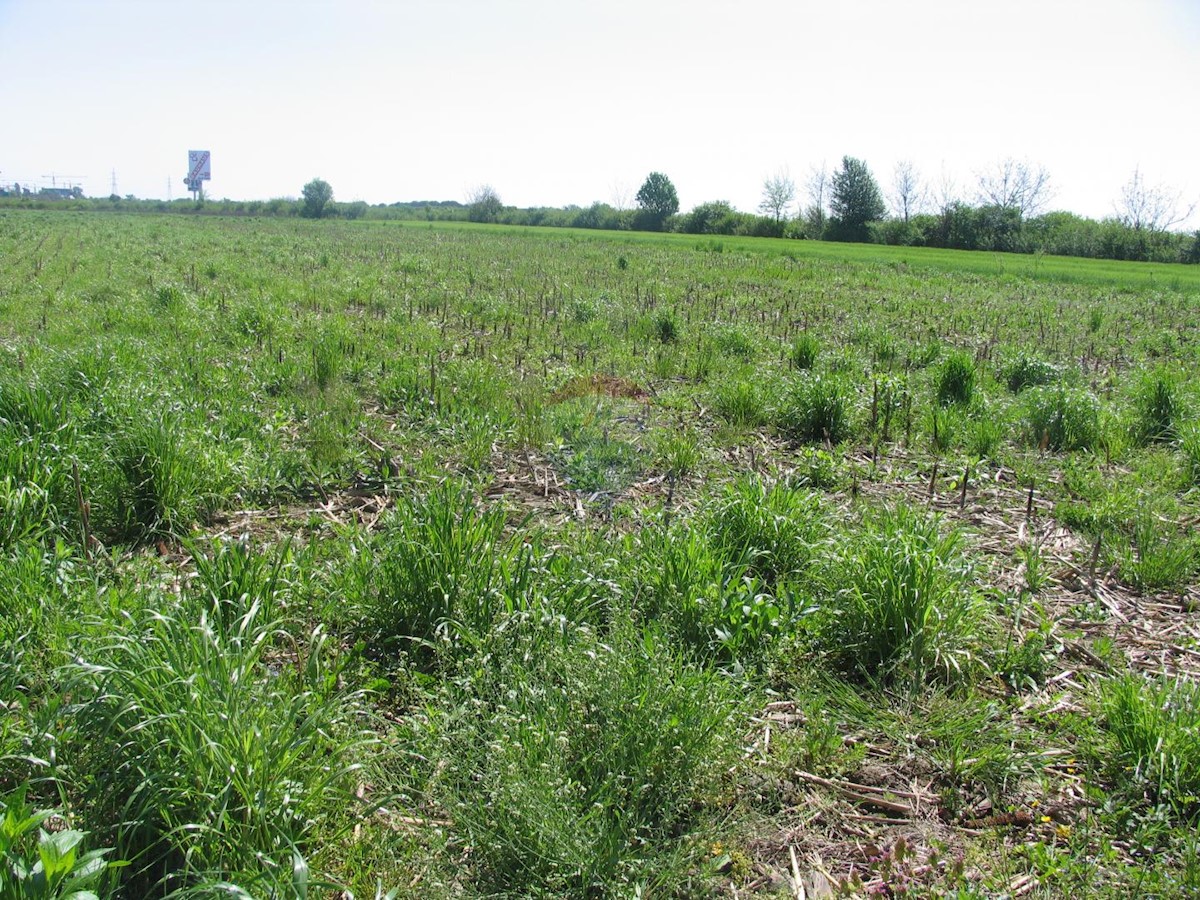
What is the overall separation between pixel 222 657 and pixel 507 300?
43.0ft

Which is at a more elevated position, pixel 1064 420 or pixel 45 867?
pixel 1064 420

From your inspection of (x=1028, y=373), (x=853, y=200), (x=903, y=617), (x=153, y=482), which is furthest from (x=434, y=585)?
(x=853, y=200)

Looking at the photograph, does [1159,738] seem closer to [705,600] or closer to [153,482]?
[705,600]

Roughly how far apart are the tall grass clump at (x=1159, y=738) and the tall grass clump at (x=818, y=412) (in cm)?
405

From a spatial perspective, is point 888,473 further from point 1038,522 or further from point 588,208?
point 588,208

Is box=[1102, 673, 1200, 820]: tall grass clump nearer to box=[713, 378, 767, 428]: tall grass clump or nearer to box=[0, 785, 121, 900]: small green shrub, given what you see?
box=[0, 785, 121, 900]: small green shrub

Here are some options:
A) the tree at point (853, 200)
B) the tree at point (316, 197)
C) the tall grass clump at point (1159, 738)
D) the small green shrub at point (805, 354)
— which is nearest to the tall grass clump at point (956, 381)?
the small green shrub at point (805, 354)

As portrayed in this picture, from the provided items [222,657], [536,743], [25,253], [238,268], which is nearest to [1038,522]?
[536,743]

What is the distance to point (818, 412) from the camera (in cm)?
728

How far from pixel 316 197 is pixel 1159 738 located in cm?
11409

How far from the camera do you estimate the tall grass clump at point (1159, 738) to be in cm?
282

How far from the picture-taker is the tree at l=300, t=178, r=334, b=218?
92.6 meters

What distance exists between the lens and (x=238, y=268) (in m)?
18.4

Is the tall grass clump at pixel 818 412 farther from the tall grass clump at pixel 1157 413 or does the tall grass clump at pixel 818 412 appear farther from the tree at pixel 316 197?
the tree at pixel 316 197
